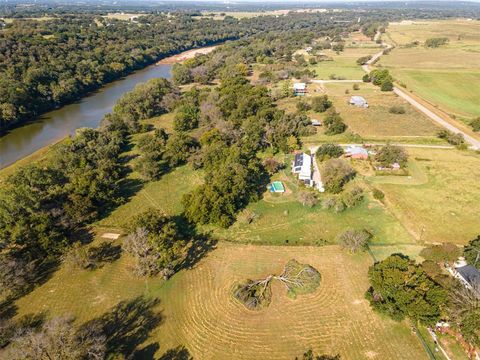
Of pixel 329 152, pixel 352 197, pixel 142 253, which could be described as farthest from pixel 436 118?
pixel 142 253

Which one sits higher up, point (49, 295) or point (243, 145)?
point (243, 145)

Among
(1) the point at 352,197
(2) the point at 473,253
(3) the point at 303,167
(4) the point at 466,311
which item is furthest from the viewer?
(3) the point at 303,167

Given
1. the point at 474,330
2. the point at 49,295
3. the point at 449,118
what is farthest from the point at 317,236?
the point at 449,118

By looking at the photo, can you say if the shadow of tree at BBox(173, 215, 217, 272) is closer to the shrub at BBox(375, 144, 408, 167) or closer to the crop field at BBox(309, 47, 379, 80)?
the shrub at BBox(375, 144, 408, 167)

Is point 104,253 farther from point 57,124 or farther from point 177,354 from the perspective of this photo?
point 57,124

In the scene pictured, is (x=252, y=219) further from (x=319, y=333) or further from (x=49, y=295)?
(x=49, y=295)

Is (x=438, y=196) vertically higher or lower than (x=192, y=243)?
higher
